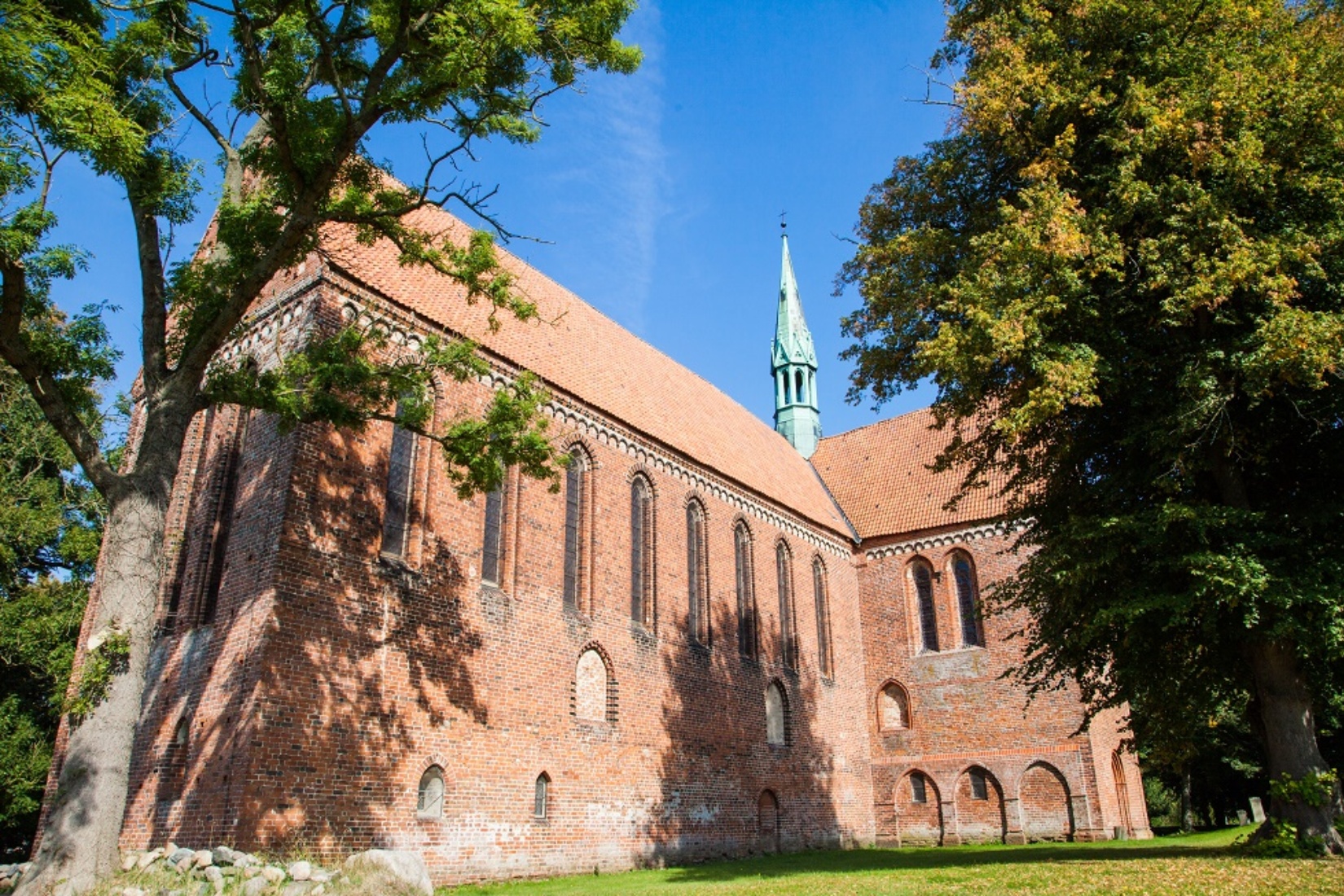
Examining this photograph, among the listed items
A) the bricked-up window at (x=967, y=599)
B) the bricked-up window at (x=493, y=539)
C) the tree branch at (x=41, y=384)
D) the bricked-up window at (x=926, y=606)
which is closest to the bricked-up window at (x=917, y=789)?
the bricked-up window at (x=926, y=606)

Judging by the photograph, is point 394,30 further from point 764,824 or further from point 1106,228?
point 764,824

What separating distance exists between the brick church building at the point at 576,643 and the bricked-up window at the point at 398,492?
4 cm

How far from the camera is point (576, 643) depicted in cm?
1563

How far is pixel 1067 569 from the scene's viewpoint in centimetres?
1178

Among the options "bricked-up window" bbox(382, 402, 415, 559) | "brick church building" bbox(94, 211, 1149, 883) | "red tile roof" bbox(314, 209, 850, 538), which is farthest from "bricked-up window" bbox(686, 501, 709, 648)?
"bricked-up window" bbox(382, 402, 415, 559)

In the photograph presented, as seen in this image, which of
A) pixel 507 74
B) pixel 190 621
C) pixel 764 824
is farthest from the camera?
pixel 764 824

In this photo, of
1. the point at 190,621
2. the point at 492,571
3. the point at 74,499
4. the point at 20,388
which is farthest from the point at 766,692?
the point at 20,388

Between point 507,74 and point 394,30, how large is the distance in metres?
1.25

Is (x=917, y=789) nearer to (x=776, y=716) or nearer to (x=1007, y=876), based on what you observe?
(x=776, y=716)

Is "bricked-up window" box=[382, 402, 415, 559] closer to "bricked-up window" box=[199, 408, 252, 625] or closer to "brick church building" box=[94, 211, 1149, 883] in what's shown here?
"brick church building" box=[94, 211, 1149, 883]

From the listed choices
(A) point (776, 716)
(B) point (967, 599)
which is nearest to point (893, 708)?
(B) point (967, 599)

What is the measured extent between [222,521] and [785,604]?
13.5 meters

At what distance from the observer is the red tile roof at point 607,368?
49.5 ft

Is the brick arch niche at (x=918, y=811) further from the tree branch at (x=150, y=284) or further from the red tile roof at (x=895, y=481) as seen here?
the tree branch at (x=150, y=284)
